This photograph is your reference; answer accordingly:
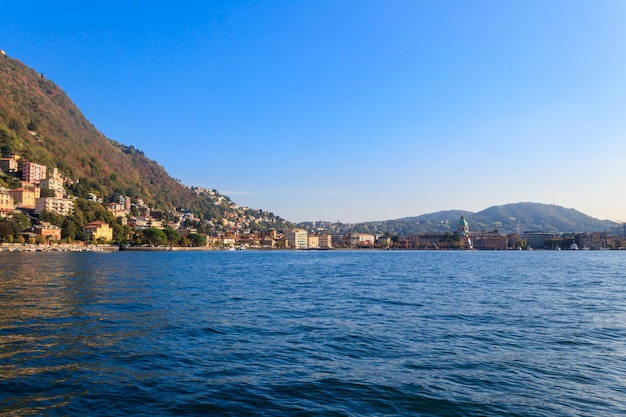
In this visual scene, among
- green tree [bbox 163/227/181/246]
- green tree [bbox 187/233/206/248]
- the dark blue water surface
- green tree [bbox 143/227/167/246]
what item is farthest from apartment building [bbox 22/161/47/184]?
the dark blue water surface

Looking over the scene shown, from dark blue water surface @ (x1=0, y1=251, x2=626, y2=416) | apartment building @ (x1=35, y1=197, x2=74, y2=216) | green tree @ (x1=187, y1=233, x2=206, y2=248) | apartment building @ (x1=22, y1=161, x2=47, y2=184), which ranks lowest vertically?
dark blue water surface @ (x1=0, y1=251, x2=626, y2=416)

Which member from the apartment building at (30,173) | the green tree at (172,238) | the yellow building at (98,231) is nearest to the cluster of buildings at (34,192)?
the apartment building at (30,173)

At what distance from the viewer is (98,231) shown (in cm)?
13075

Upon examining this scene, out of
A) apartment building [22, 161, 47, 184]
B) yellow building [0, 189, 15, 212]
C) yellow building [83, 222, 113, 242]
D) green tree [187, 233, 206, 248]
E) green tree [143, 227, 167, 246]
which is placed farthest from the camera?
green tree [187, 233, 206, 248]

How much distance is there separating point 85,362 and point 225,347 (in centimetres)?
388

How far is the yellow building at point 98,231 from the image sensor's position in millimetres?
127938

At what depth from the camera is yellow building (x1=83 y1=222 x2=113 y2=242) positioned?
127938mm

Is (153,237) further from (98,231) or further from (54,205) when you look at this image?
(54,205)

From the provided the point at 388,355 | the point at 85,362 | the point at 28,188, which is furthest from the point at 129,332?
the point at 28,188

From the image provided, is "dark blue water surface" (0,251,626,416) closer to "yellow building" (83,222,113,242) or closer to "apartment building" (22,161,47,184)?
"yellow building" (83,222,113,242)

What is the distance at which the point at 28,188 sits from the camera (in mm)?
137375

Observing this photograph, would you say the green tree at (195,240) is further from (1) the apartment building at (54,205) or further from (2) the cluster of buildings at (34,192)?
(1) the apartment building at (54,205)

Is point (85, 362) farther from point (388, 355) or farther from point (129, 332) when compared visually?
point (388, 355)

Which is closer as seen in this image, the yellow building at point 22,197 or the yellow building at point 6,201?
the yellow building at point 6,201
